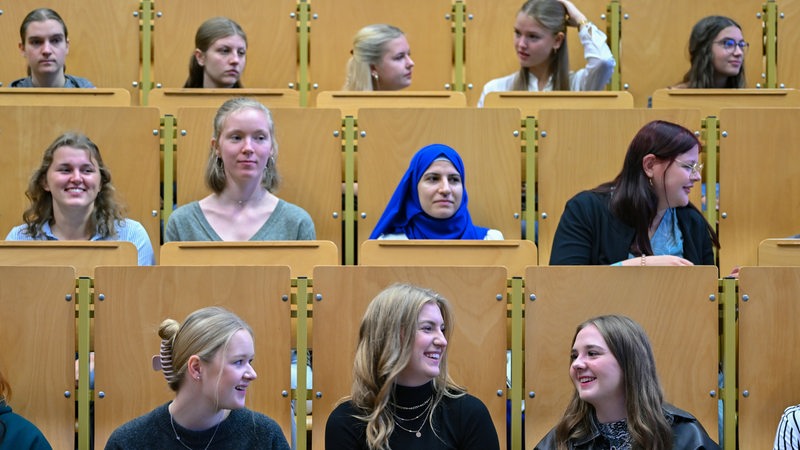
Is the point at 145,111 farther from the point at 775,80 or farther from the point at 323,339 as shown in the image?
the point at 775,80

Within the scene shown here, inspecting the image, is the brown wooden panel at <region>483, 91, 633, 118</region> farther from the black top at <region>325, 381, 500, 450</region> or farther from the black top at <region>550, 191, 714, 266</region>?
the black top at <region>325, 381, 500, 450</region>

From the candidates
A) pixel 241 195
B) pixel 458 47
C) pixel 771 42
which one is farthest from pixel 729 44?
pixel 241 195

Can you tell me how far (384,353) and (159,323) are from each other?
43 cm

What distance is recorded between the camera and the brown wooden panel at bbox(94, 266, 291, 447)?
2289 mm

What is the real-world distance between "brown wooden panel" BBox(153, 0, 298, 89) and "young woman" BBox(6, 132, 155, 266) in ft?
2.73

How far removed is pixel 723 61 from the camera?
3434 mm

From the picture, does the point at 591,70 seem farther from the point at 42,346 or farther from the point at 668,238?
the point at 42,346

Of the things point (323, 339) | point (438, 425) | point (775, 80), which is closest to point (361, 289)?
point (323, 339)

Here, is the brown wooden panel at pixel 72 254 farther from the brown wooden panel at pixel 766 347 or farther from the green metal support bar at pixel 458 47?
the green metal support bar at pixel 458 47

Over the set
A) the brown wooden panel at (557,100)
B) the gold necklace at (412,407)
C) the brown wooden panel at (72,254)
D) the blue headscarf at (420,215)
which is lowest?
A: the gold necklace at (412,407)

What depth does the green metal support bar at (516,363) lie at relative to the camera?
91.3 inches

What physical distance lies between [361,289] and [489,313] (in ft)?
0.75

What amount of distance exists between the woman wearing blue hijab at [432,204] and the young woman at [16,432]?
2.91 ft

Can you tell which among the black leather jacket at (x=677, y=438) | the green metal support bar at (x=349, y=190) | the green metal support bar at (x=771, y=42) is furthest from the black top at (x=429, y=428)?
the green metal support bar at (x=771, y=42)
